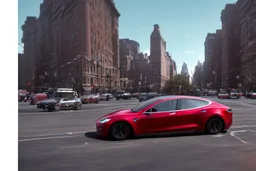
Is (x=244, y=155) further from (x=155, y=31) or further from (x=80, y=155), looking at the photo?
(x=155, y=31)

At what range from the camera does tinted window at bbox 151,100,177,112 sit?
7.82 metres

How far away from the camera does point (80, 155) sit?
6.05m

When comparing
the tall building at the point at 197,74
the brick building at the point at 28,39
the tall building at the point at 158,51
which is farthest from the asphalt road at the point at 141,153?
the tall building at the point at 197,74

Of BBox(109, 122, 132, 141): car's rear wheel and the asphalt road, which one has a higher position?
BBox(109, 122, 132, 141): car's rear wheel

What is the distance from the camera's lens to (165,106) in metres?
7.89

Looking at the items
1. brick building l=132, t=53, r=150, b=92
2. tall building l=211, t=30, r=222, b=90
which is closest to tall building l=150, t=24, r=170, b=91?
brick building l=132, t=53, r=150, b=92

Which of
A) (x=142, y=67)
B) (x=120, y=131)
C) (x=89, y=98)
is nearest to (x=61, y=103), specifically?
(x=142, y=67)

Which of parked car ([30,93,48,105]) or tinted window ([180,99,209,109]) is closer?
tinted window ([180,99,209,109])

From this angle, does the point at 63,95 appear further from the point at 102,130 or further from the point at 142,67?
the point at 102,130

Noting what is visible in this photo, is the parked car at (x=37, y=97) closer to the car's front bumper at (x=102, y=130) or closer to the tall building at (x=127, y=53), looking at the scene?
the tall building at (x=127, y=53)

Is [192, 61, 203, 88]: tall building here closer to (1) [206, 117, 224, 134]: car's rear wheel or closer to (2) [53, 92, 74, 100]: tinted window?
(1) [206, 117, 224, 134]: car's rear wheel

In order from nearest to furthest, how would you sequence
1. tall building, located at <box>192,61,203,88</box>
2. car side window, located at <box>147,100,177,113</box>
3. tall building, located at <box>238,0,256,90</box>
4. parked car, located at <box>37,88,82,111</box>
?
car side window, located at <box>147,100,177,113</box> < tall building, located at <box>238,0,256,90</box> < tall building, located at <box>192,61,203,88</box> < parked car, located at <box>37,88,82,111</box>

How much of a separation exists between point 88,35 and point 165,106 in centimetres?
655

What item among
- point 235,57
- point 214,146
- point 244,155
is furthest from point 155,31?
point 235,57
